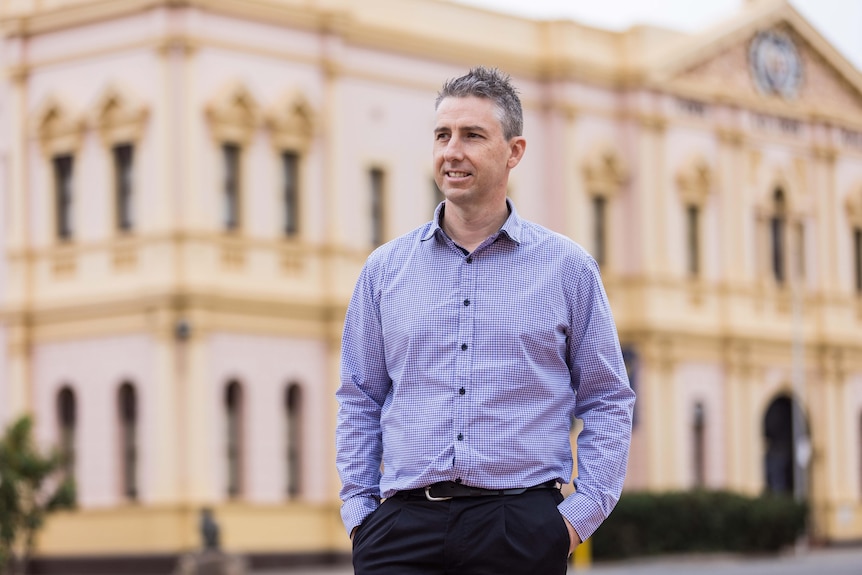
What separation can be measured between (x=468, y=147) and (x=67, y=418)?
103ft

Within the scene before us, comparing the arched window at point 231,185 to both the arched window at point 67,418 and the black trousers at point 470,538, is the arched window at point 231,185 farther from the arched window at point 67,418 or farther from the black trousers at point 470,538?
the black trousers at point 470,538

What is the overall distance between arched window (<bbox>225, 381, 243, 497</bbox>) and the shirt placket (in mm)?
29566

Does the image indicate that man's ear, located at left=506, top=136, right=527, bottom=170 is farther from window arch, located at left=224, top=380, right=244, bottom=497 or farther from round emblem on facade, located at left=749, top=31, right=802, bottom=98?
round emblem on facade, located at left=749, top=31, right=802, bottom=98

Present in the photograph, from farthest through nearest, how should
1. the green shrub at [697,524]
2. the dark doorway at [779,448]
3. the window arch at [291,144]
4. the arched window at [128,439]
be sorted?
the dark doorway at [779,448]
the green shrub at [697,524]
the window arch at [291,144]
the arched window at [128,439]

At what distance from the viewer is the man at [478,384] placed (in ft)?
20.0

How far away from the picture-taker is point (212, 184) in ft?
118

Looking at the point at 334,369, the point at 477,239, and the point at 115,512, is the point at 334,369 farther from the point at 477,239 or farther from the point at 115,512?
the point at 477,239

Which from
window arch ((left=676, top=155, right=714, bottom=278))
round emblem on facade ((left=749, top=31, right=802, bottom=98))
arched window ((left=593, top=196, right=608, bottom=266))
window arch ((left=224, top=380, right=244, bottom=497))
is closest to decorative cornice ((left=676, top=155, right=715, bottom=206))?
window arch ((left=676, top=155, right=714, bottom=278))

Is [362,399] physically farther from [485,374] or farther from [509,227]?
[509,227]

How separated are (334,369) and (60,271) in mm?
5252

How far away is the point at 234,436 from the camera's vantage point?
3600 cm

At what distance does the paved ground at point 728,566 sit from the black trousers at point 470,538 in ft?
90.8

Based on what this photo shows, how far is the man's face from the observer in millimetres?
6250

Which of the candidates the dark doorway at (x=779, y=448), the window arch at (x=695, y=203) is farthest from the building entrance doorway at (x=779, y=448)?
the window arch at (x=695, y=203)
